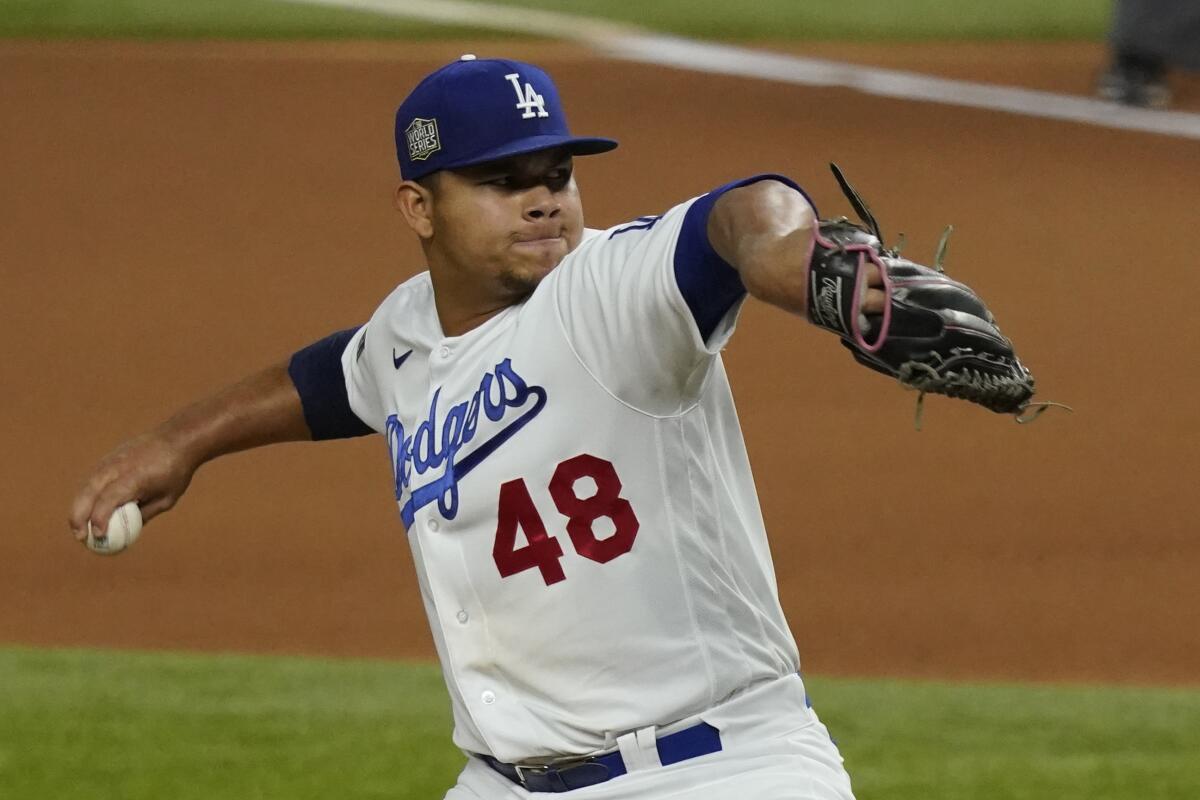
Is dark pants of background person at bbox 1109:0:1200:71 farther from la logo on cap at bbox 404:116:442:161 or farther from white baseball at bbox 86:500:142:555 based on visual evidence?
white baseball at bbox 86:500:142:555

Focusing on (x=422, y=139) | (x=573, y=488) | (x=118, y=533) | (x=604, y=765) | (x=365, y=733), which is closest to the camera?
(x=573, y=488)

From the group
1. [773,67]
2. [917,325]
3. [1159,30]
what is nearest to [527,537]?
[917,325]

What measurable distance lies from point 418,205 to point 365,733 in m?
2.44

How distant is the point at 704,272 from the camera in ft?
9.40

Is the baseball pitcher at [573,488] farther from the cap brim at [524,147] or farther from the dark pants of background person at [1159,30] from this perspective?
the dark pants of background person at [1159,30]

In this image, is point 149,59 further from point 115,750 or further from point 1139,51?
point 115,750

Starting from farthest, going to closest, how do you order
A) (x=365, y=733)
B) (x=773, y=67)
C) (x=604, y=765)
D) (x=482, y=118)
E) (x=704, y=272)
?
1. (x=773, y=67)
2. (x=365, y=733)
3. (x=482, y=118)
4. (x=604, y=765)
5. (x=704, y=272)

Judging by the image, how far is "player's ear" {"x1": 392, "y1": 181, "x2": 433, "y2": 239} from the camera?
12.0 ft

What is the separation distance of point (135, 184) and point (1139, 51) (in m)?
5.86

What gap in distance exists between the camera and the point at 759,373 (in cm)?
873

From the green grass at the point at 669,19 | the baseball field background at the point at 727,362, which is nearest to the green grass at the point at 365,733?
the baseball field background at the point at 727,362

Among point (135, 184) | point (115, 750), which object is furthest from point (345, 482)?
point (135, 184)

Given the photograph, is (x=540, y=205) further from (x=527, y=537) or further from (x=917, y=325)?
(x=917, y=325)

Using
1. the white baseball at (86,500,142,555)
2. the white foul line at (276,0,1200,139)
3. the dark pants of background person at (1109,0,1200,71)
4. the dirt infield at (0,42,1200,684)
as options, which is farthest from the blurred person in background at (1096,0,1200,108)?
the white baseball at (86,500,142,555)
